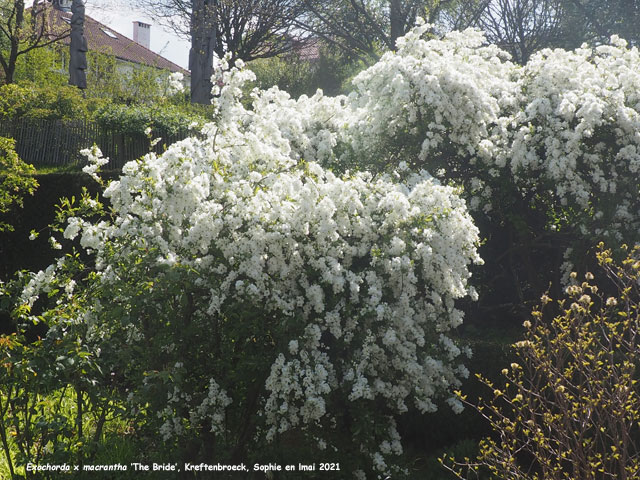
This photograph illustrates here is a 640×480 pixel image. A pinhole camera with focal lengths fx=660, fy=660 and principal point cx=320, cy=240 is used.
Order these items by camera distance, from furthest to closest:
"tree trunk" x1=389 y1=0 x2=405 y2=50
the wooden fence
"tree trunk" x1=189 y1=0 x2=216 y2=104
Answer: "tree trunk" x1=389 y1=0 x2=405 y2=50 → "tree trunk" x1=189 y1=0 x2=216 y2=104 → the wooden fence

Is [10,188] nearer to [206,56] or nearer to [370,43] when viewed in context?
[206,56]

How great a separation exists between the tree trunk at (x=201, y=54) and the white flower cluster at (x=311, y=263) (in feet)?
31.0

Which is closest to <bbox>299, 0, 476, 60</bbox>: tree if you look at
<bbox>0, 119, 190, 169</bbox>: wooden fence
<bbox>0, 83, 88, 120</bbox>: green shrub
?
<bbox>0, 83, 88, 120</bbox>: green shrub

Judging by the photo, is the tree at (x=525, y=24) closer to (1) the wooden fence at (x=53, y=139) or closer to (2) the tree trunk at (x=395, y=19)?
(2) the tree trunk at (x=395, y=19)

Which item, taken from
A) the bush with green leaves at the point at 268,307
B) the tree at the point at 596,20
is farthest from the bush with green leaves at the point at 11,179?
the tree at the point at 596,20

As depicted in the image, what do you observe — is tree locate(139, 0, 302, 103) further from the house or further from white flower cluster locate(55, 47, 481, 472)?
the house

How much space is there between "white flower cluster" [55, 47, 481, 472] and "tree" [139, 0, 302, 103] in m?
2.20

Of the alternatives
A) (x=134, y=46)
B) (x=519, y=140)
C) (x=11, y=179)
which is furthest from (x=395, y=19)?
(x=134, y=46)

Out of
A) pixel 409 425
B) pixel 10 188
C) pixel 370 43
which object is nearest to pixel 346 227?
pixel 409 425

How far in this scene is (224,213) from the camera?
423 centimetres

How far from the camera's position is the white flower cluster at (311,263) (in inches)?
156

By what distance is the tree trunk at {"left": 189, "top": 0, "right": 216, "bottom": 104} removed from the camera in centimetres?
1359

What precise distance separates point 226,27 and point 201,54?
Answer: 371 inches

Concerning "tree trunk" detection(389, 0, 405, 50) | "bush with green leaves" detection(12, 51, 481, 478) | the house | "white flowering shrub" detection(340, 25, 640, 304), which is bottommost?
"bush with green leaves" detection(12, 51, 481, 478)
